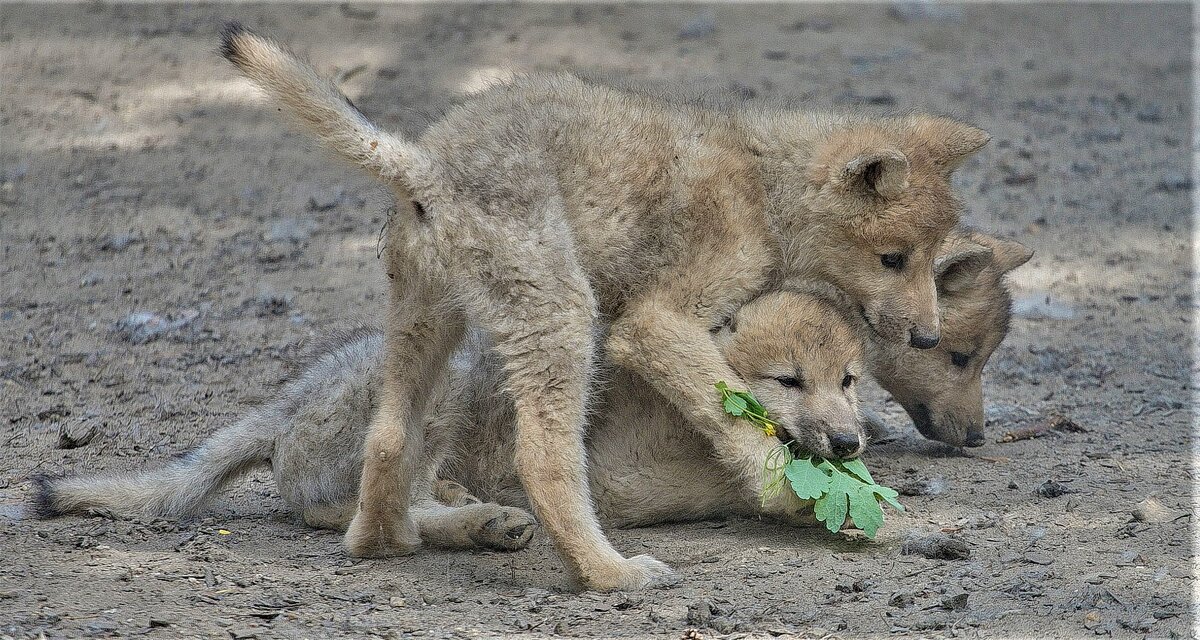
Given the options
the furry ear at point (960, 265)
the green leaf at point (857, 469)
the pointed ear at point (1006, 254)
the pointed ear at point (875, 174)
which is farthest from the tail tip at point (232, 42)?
the pointed ear at point (1006, 254)

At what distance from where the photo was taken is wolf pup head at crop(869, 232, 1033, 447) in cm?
564

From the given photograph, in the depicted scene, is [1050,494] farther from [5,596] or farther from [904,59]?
[904,59]

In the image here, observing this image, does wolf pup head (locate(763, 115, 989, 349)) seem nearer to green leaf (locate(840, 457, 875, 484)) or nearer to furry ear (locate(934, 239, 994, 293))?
furry ear (locate(934, 239, 994, 293))

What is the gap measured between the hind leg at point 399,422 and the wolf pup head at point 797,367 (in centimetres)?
110

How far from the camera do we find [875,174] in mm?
5145

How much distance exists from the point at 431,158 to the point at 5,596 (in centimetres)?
194

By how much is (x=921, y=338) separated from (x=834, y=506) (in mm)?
964

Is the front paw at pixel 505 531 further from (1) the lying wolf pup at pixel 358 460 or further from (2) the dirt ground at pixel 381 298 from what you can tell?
(1) the lying wolf pup at pixel 358 460

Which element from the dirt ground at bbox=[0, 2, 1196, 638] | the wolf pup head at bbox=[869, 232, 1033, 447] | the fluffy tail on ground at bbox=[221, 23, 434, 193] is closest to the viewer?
the dirt ground at bbox=[0, 2, 1196, 638]

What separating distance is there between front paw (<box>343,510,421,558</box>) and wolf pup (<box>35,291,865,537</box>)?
0.36 feet

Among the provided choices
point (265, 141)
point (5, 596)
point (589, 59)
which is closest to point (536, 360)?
point (5, 596)

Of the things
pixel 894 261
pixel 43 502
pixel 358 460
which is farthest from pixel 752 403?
pixel 43 502

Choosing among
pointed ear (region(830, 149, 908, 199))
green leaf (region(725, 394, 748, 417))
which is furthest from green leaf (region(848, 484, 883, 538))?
pointed ear (region(830, 149, 908, 199))

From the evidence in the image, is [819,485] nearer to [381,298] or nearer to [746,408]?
[746,408]
